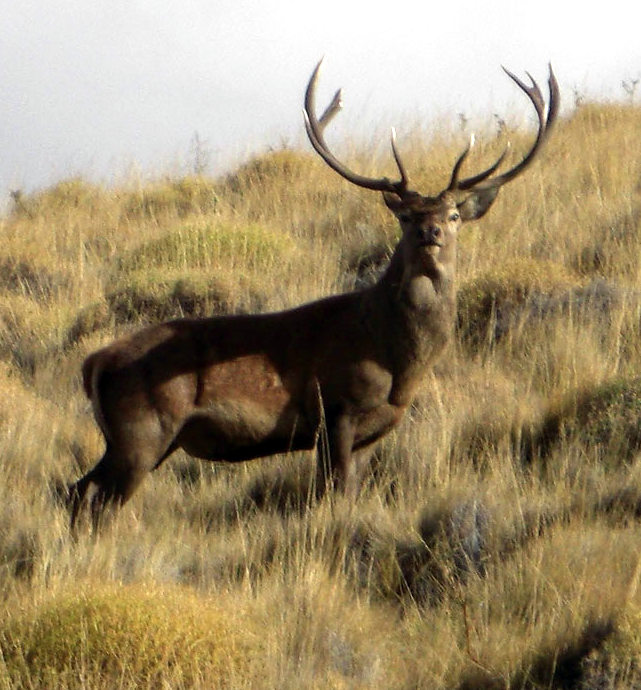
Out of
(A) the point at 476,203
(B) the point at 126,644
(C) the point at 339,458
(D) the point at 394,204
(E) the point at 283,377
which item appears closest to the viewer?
(B) the point at 126,644

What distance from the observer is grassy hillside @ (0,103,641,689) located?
6.10 metres

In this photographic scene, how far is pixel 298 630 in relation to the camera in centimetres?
659

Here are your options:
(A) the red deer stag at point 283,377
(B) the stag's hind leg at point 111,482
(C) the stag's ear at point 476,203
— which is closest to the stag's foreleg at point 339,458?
(A) the red deer stag at point 283,377

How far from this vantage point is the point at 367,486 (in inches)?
339

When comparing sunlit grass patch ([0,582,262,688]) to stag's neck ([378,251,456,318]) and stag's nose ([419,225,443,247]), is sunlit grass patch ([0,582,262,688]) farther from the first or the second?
stag's nose ([419,225,443,247])

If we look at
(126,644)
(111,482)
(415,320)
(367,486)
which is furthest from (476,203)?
(126,644)

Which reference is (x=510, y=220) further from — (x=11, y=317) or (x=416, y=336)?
(x=416, y=336)

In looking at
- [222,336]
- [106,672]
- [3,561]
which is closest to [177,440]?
[222,336]

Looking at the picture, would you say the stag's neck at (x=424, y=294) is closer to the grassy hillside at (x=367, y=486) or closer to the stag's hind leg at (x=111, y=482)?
the grassy hillside at (x=367, y=486)

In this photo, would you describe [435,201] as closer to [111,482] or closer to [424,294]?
[424,294]

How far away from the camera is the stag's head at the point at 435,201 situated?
322 inches

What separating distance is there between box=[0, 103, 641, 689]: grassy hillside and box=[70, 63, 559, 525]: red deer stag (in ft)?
1.21

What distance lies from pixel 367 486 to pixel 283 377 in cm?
86

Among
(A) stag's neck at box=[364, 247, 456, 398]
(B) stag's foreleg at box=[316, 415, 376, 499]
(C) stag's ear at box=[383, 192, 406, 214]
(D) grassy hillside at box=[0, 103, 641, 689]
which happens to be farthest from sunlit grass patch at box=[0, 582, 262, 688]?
(C) stag's ear at box=[383, 192, 406, 214]
